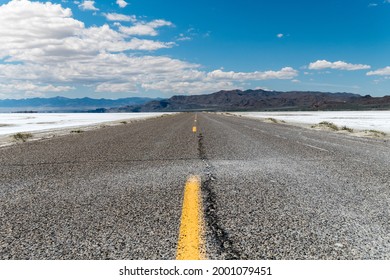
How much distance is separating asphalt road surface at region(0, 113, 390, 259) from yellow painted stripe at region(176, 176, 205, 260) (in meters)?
0.05

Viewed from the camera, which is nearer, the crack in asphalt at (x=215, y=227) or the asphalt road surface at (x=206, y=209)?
the crack in asphalt at (x=215, y=227)

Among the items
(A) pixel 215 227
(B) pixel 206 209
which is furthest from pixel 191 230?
(B) pixel 206 209

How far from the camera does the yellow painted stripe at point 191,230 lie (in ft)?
7.65

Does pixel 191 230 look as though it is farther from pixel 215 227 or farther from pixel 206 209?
pixel 206 209

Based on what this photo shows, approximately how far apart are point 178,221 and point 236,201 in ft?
3.00

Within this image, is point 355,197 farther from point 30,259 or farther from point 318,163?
point 30,259

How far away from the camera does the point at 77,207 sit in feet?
11.8

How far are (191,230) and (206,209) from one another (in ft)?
2.08

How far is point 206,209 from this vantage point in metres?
3.40

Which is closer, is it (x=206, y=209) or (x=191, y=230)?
(x=191, y=230)

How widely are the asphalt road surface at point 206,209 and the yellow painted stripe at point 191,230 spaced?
5cm

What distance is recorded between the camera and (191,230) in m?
2.78

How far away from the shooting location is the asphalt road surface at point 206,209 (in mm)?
2459
